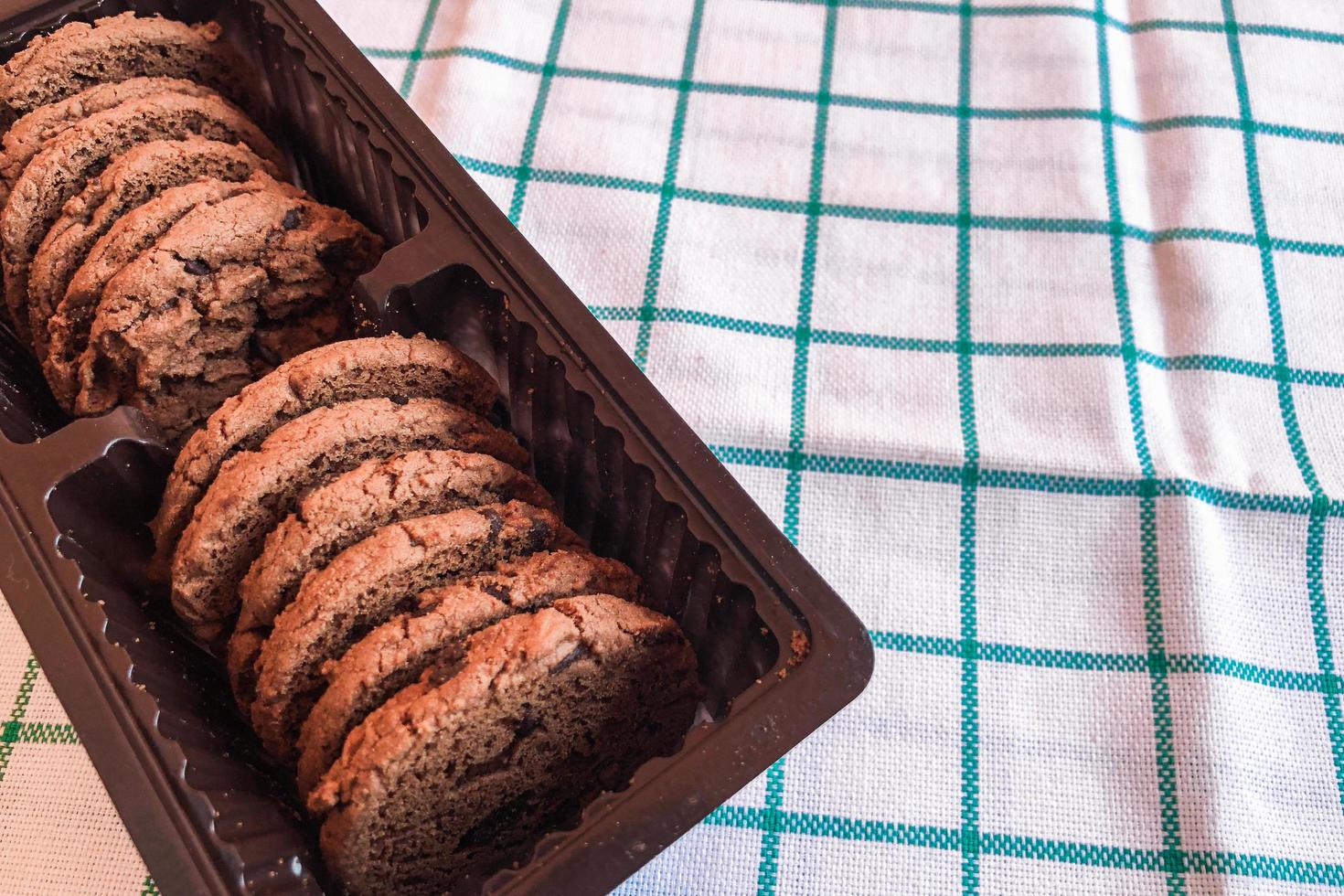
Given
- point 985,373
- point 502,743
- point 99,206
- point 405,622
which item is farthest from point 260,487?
point 985,373

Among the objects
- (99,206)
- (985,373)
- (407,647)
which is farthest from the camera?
(985,373)

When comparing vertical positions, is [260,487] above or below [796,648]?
above

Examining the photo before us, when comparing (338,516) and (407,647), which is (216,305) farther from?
(407,647)

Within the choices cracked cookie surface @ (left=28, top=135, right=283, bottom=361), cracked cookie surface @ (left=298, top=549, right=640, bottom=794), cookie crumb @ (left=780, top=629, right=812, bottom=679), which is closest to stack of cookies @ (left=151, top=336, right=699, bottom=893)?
cracked cookie surface @ (left=298, top=549, right=640, bottom=794)

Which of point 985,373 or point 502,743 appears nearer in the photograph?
point 502,743

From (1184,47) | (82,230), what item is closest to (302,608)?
(82,230)

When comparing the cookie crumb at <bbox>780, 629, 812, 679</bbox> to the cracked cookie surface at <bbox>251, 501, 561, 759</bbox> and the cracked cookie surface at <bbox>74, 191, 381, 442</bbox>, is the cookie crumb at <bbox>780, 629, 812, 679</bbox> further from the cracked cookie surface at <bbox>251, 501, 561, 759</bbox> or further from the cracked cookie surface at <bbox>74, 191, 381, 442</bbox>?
the cracked cookie surface at <bbox>74, 191, 381, 442</bbox>
